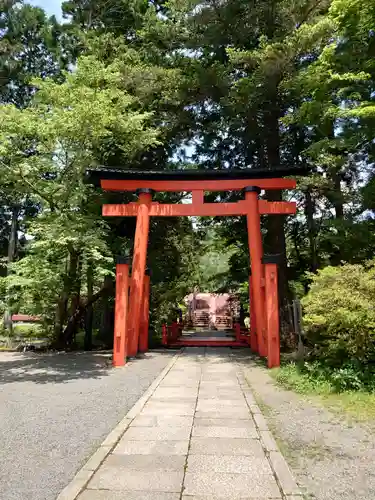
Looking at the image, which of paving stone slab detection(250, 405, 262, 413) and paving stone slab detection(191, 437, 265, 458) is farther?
paving stone slab detection(250, 405, 262, 413)

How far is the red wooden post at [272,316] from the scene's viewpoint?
9703mm

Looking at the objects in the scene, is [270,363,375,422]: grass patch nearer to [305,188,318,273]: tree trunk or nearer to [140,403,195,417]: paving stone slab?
[140,403,195,417]: paving stone slab

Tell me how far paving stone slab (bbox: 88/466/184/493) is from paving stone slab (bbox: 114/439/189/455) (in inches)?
17.5

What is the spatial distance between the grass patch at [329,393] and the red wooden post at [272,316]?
1.16m

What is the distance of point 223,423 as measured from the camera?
5.02 metres

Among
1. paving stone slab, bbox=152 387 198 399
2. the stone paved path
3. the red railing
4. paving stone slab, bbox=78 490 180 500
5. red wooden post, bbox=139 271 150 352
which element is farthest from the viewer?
the red railing

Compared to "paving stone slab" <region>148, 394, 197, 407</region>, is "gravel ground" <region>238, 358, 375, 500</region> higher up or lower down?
lower down

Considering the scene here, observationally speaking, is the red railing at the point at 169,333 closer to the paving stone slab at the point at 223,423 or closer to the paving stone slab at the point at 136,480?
the paving stone slab at the point at 223,423

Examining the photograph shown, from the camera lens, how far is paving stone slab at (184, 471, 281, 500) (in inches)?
121

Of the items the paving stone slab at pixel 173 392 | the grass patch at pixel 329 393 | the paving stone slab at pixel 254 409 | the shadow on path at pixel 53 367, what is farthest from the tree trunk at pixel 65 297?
the paving stone slab at pixel 254 409

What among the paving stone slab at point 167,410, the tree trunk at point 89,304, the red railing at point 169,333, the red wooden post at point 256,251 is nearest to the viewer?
the paving stone slab at point 167,410

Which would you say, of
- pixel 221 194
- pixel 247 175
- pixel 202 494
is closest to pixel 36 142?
pixel 247 175

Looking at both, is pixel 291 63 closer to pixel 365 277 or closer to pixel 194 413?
pixel 365 277

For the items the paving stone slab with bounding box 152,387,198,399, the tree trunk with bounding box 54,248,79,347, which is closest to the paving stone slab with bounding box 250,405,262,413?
the paving stone slab with bounding box 152,387,198,399
